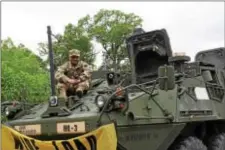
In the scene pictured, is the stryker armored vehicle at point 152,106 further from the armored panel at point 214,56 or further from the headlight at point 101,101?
the armored panel at point 214,56

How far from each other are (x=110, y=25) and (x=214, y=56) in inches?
879

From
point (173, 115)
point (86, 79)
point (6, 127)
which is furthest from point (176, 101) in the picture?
point (6, 127)

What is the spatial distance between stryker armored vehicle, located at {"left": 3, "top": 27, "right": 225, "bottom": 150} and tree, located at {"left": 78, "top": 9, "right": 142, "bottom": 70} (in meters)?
19.4

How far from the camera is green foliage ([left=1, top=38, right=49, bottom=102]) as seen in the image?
20.0m

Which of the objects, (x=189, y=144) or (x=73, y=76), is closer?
(x=189, y=144)

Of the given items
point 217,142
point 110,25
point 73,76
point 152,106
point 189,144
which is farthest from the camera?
point 110,25

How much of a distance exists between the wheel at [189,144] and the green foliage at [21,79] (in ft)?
20.9

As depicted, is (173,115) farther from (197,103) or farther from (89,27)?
(89,27)

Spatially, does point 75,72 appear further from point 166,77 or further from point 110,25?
point 110,25

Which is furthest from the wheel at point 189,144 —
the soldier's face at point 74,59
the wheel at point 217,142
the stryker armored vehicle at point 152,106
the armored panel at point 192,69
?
the soldier's face at point 74,59

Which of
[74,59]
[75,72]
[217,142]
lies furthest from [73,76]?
[217,142]

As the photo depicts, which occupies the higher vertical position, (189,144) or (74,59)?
(74,59)

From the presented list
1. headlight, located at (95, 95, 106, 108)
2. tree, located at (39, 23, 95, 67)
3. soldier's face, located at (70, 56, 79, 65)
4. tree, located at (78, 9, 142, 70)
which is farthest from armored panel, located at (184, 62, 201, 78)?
tree, located at (78, 9, 142, 70)

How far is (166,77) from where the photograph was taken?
8727 millimetres
